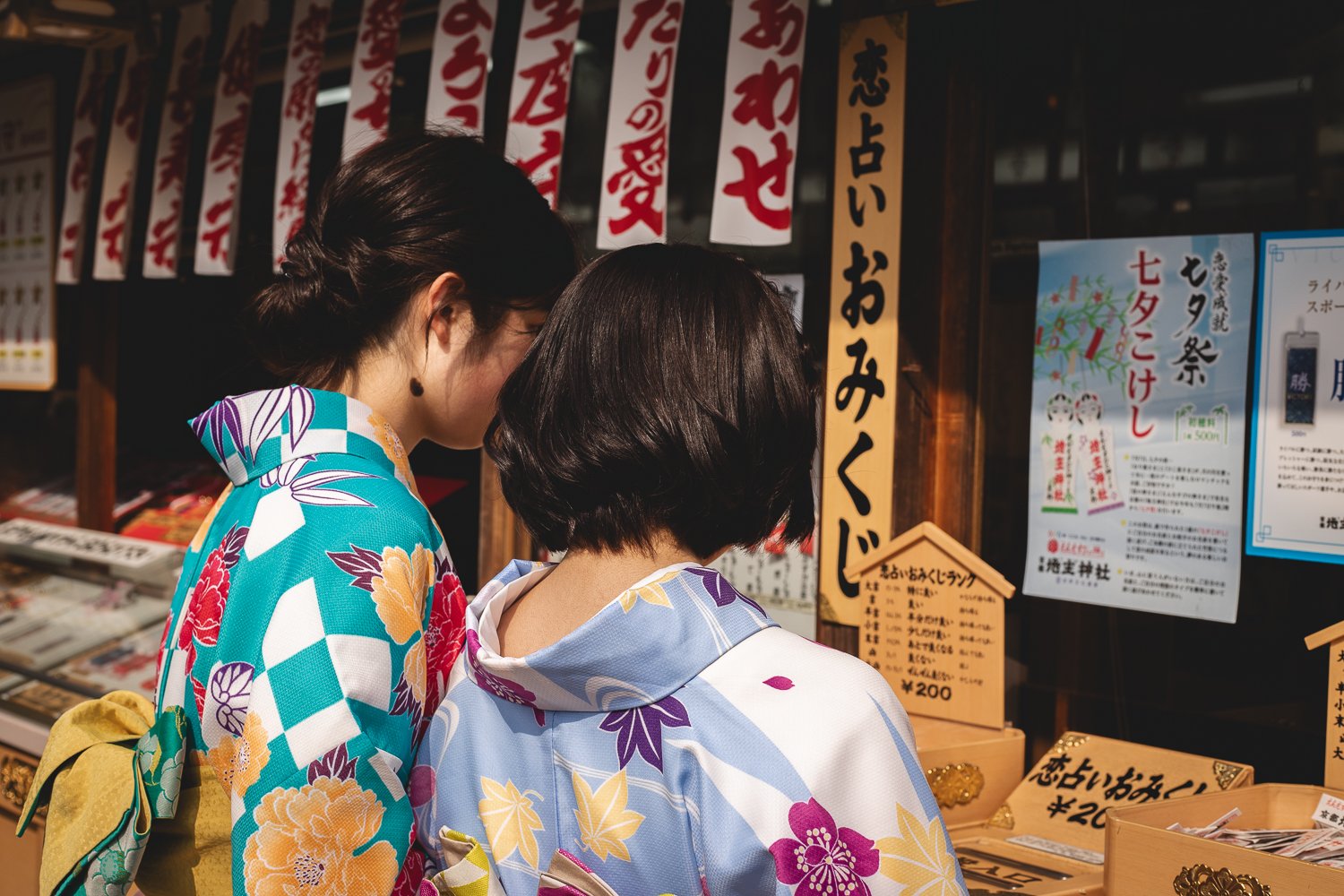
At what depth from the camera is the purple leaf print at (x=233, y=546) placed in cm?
187

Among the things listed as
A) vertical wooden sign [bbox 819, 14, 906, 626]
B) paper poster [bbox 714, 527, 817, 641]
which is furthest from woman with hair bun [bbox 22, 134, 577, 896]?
paper poster [bbox 714, 527, 817, 641]

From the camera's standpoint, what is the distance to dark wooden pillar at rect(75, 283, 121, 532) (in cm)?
623

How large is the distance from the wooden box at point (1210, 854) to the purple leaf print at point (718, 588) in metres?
1.55

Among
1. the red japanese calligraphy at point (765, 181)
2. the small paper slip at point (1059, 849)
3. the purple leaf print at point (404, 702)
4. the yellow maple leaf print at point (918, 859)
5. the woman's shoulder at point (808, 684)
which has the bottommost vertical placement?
the small paper slip at point (1059, 849)

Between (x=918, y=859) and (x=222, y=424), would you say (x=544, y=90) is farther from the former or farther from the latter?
(x=918, y=859)

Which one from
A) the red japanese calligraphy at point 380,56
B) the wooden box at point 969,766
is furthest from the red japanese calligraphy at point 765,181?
the red japanese calligraphy at point 380,56

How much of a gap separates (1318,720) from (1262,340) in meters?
1.13

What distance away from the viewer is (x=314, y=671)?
1.69 meters

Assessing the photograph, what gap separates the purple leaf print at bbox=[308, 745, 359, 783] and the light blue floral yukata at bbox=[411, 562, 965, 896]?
0.17m

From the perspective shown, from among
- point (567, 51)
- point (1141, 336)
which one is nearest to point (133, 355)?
point (567, 51)

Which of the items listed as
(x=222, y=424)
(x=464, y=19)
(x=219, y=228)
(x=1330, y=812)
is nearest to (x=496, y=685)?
(x=222, y=424)

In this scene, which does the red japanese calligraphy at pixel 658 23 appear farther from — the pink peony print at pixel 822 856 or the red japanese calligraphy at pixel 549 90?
the pink peony print at pixel 822 856

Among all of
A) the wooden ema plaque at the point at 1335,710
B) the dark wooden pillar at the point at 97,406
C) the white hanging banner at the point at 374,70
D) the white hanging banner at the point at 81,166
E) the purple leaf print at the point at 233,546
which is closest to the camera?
the purple leaf print at the point at 233,546

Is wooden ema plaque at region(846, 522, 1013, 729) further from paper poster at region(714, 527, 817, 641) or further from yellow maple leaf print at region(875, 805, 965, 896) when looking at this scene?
yellow maple leaf print at region(875, 805, 965, 896)
